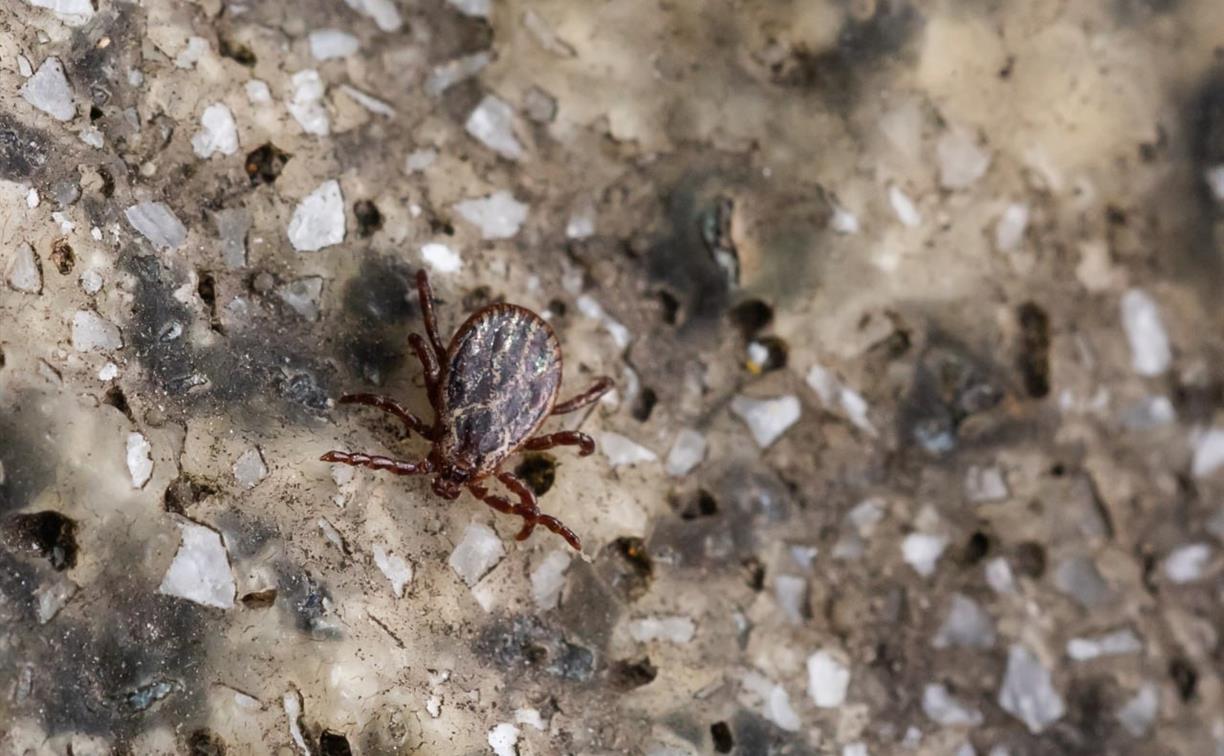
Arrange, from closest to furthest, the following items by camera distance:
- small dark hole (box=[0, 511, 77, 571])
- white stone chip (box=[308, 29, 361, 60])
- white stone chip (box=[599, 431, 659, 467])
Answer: small dark hole (box=[0, 511, 77, 571]), white stone chip (box=[308, 29, 361, 60]), white stone chip (box=[599, 431, 659, 467])

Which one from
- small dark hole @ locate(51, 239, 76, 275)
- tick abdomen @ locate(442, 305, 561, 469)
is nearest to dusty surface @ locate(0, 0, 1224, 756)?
small dark hole @ locate(51, 239, 76, 275)

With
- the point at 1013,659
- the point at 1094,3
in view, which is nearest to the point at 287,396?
the point at 1013,659

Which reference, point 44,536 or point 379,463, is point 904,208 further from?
point 44,536

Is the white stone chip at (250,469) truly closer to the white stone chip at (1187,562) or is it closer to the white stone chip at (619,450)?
the white stone chip at (619,450)

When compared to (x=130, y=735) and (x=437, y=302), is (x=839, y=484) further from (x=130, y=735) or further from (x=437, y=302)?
(x=130, y=735)

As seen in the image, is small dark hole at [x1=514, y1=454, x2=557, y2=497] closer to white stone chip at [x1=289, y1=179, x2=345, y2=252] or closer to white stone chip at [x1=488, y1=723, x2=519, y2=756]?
white stone chip at [x1=488, y1=723, x2=519, y2=756]

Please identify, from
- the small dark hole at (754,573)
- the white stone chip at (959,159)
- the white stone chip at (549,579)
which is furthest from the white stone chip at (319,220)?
the white stone chip at (959,159)
